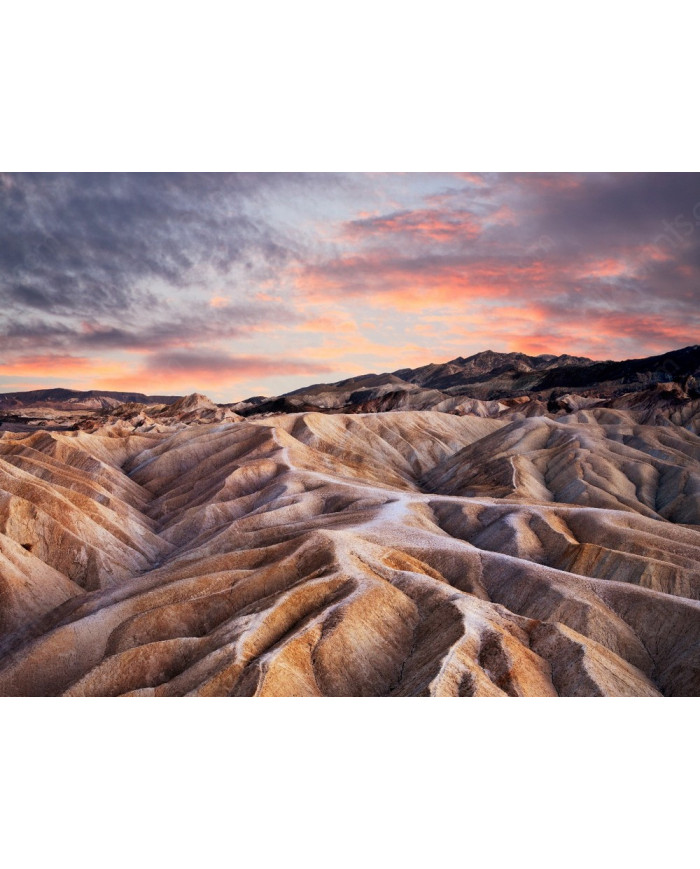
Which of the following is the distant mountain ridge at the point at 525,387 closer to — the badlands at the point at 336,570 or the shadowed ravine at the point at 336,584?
the badlands at the point at 336,570

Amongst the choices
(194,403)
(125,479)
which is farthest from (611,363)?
(125,479)

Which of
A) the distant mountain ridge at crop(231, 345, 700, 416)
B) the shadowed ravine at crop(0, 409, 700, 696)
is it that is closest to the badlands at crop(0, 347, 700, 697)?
the shadowed ravine at crop(0, 409, 700, 696)

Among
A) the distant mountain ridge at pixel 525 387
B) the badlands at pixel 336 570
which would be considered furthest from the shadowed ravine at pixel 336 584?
the distant mountain ridge at pixel 525 387

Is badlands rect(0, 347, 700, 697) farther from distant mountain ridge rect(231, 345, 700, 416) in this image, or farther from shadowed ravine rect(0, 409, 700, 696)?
distant mountain ridge rect(231, 345, 700, 416)

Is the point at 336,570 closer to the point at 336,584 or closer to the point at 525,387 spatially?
the point at 336,584

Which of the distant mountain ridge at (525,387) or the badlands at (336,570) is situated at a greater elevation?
the badlands at (336,570)

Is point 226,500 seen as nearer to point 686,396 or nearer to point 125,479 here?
point 125,479

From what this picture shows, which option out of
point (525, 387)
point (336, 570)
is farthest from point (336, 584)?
point (525, 387)
